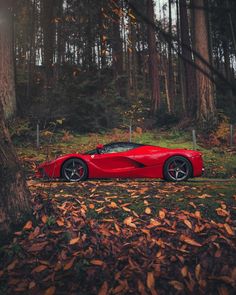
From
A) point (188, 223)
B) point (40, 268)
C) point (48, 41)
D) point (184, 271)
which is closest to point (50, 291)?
point (40, 268)

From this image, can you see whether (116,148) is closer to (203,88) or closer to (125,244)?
(125,244)

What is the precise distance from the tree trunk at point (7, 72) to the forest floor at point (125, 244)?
299 inches

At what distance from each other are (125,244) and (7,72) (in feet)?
33.9

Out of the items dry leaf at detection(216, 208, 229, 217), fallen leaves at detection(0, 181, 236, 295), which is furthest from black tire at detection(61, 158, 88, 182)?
dry leaf at detection(216, 208, 229, 217)

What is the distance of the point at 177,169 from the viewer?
720 cm

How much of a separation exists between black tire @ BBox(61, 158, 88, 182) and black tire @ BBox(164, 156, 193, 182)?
182 centimetres

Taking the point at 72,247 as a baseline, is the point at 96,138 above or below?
above

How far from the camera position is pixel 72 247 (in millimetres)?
4363

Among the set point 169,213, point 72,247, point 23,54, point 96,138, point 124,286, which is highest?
point 23,54

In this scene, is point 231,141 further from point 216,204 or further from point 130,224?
point 130,224

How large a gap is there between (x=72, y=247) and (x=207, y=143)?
9385mm

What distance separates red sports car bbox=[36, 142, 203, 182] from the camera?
23.5 ft

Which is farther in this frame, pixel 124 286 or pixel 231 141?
pixel 231 141

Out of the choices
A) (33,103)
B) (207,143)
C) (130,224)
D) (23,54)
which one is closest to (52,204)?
(130,224)
